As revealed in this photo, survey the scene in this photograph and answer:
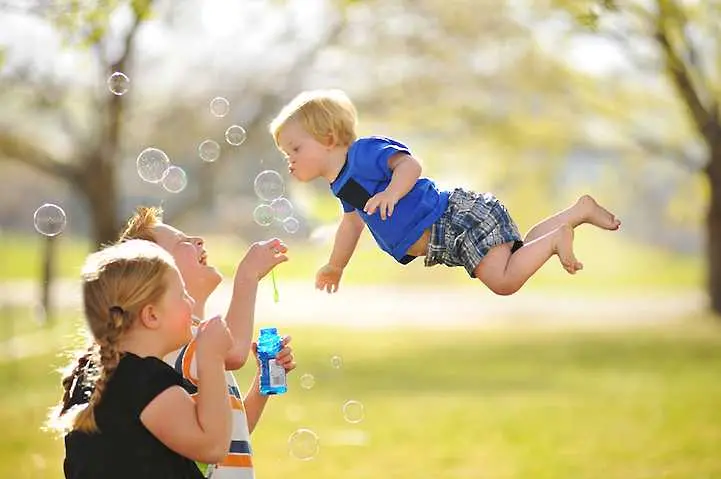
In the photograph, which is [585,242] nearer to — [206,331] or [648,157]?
[648,157]

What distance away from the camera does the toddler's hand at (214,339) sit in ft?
9.84

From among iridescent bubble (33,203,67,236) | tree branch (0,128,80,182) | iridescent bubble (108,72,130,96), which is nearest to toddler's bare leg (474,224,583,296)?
iridescent bubble (33,203,67,236)

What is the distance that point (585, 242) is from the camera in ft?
143

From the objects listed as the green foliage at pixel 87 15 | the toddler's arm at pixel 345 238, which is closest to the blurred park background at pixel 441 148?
the green foliage at pixel 87 15

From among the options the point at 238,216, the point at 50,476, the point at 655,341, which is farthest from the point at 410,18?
the point at 50,476

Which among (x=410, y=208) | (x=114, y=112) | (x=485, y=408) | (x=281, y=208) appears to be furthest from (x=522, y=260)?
(x=114, y=112)

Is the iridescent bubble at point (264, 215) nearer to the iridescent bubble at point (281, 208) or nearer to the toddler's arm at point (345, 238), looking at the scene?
the iridescent bubble at point (281, 208)

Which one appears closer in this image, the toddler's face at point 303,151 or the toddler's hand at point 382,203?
the toddler's hand at point 382,203

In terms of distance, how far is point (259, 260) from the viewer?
3512 mm

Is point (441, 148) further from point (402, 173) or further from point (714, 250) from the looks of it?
point (402, 173)

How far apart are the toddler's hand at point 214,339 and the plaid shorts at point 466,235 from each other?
51.7 inches

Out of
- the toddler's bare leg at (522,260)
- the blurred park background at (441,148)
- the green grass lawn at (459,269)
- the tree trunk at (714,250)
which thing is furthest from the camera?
the green grass lawn at (459,269)

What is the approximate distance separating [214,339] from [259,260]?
0.53 m

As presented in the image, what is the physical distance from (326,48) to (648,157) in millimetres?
5477
